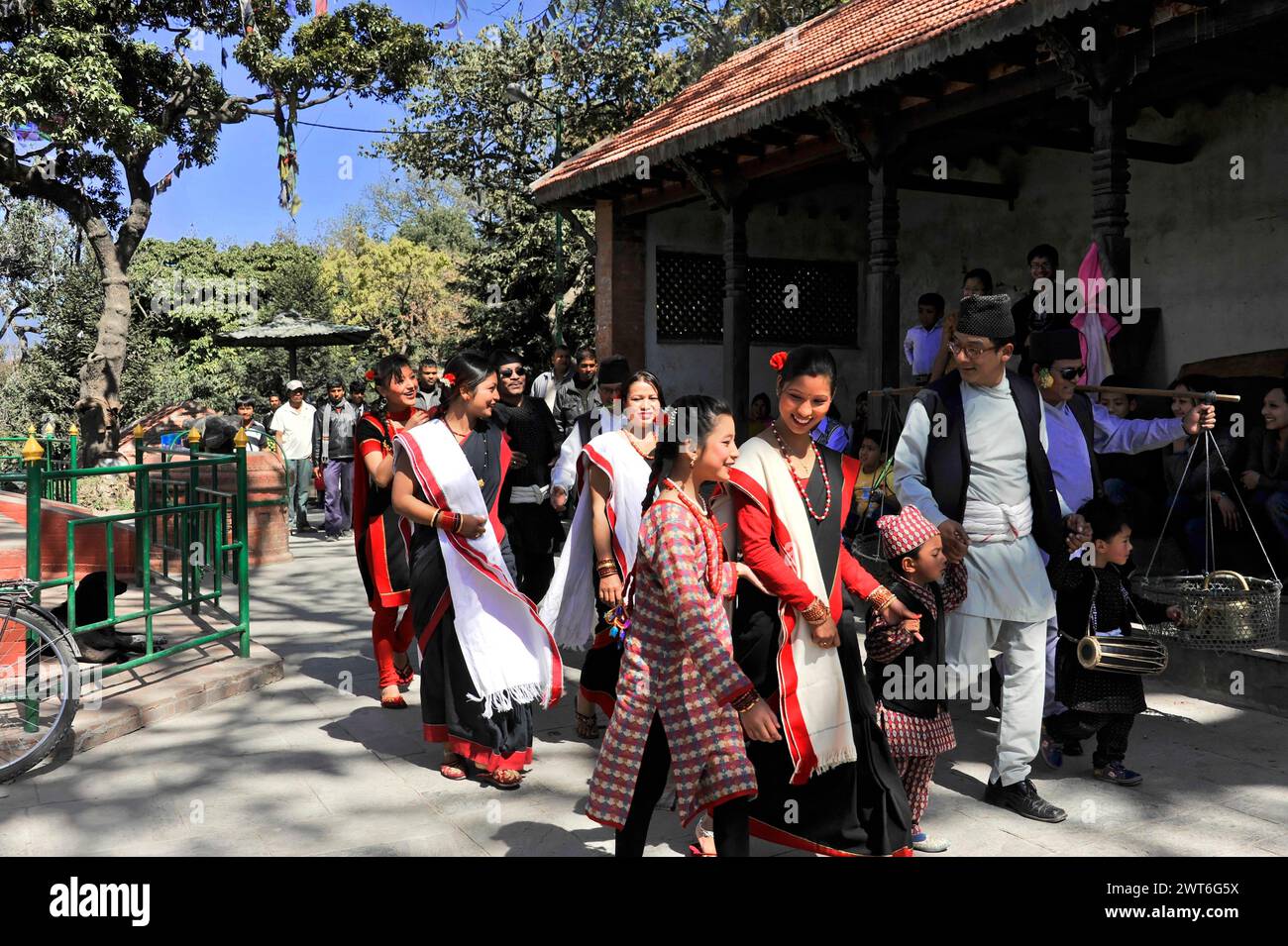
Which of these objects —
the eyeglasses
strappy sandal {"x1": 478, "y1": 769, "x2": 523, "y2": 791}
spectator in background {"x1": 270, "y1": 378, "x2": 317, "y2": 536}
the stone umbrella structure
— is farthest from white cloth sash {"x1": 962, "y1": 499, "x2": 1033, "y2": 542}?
the stone umbrella structure

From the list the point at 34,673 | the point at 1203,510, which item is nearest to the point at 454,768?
the point at 34,673

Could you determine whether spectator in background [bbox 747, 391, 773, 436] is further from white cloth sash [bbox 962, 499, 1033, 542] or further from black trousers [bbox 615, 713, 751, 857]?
black trousers [bbox 615, 713, 751, 857]

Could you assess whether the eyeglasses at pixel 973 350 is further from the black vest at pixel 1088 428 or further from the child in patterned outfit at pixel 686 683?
the child in patterned outfit at pixel 686 683

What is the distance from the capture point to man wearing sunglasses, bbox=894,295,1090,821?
4086mm

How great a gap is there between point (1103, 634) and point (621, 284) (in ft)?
31.0

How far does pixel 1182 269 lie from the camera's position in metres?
10.4

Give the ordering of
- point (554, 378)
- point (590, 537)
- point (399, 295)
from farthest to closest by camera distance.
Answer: point (399, 295)
point (554, 378)
point (590, 537)

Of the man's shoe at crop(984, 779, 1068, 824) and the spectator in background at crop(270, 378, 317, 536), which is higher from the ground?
the spectator in background at crop(270, 378, 317, 536)

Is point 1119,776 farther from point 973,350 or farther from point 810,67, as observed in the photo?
point 810,67

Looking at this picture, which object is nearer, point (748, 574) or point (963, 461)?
point (748, 574)

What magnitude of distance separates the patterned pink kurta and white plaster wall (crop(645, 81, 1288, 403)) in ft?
22.0

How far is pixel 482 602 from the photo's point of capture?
4.58 m

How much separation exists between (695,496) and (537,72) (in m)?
19.6

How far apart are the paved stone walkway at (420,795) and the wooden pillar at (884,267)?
13.9 ft
